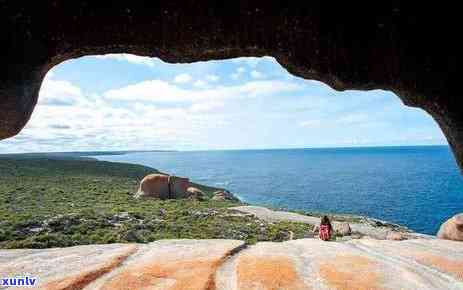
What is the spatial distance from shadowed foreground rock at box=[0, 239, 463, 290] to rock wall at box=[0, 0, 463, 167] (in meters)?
3.02

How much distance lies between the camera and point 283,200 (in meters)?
92.4

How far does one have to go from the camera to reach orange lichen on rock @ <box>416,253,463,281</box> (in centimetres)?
623

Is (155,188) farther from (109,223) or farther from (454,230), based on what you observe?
(454,230)

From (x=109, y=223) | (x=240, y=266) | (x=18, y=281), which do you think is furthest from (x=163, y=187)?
(x=240, y=266)

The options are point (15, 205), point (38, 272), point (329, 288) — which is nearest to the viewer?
point (329, 288)

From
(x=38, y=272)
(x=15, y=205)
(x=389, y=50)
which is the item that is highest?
(x=389, y=50)

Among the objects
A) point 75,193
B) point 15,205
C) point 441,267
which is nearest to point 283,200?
point 75,193

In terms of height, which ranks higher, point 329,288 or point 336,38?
point 336,38

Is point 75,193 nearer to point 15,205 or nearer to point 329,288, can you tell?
point 15,205

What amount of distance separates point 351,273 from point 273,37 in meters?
4.01

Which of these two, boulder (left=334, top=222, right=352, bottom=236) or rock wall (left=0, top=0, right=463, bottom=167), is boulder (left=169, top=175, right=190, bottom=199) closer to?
boulder (left=334, top=222, right=352, bottom=236)

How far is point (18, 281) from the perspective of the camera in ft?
19.4

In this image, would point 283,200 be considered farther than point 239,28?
Yes

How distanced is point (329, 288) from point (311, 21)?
144 inches
